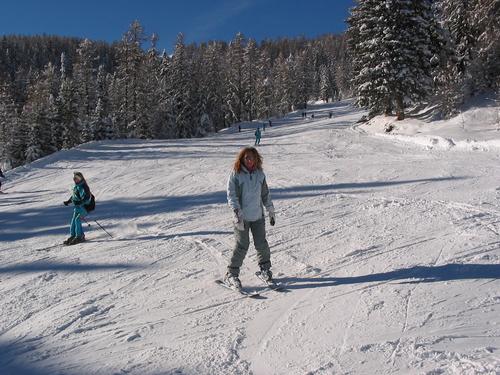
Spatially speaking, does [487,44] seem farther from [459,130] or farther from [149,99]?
[149,99]

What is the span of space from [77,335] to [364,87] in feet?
79.9

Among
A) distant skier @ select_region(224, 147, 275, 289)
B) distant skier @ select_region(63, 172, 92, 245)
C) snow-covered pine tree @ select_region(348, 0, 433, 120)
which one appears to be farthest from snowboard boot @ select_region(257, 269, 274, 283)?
snow-covered pine tree @ select_region(348, 0, 433, 120)

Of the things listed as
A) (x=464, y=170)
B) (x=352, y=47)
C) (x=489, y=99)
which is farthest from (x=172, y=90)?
(x=464, y=170)

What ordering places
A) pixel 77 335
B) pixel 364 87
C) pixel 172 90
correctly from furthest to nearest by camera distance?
pixel 172 90, pixel 364 87, pixel 77 335

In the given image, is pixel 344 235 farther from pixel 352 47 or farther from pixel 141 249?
pixel 352 47

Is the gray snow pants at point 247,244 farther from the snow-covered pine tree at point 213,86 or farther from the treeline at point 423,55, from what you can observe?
the snow-covered pine tree at point 213,86

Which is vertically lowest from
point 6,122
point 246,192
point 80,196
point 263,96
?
point 80,196

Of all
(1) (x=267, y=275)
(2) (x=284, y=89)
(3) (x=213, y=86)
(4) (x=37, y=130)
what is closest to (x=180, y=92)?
(3) (x=213, y=86)

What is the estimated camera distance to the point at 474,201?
9367 millimetres

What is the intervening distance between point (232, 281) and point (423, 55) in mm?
23816

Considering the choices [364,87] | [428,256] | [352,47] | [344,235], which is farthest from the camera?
[352,47]

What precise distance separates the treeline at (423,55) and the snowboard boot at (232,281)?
20416mm

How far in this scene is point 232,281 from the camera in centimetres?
570

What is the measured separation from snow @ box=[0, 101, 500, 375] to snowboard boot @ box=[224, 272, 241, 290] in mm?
183
